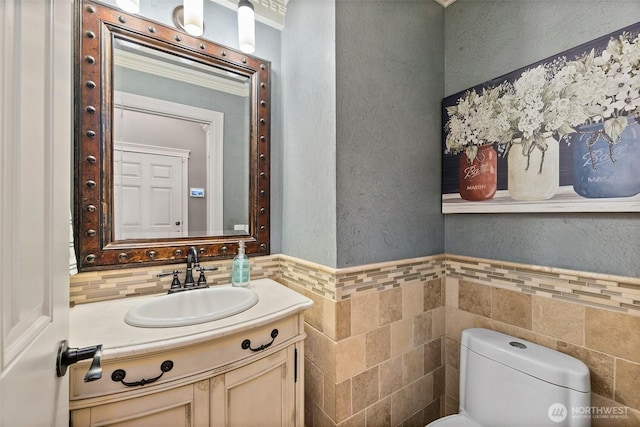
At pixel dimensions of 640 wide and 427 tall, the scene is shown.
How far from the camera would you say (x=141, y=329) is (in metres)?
0.80

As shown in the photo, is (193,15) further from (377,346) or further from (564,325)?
(564,325)

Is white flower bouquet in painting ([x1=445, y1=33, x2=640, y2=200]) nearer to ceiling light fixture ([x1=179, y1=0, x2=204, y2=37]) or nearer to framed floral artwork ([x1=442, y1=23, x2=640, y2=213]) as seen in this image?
framed floral artwork ([x1=442, y1=23, x2=640, y2=213])

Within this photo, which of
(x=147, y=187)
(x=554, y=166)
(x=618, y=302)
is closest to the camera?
(x=618, y=302)

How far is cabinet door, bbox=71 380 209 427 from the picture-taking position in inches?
26.9

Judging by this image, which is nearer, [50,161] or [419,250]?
[50,161]

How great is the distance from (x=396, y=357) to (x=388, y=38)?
150 cm

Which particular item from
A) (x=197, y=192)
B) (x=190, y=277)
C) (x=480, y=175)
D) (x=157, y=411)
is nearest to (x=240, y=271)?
(x=190, y=277)

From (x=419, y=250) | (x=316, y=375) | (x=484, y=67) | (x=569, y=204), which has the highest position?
(x=484, y=67)

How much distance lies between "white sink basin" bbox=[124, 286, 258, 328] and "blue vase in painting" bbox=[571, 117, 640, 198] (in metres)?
1.31

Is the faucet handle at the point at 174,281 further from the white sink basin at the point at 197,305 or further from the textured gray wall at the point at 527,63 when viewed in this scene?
the textured gray wall at the point at 527,63

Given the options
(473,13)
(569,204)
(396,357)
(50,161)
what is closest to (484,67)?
(473,13)

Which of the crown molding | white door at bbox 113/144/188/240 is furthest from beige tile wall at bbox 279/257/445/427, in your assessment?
the crown molding

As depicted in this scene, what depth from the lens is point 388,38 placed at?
1.23 meters

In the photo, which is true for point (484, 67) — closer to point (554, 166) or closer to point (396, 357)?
point (554, 166)
